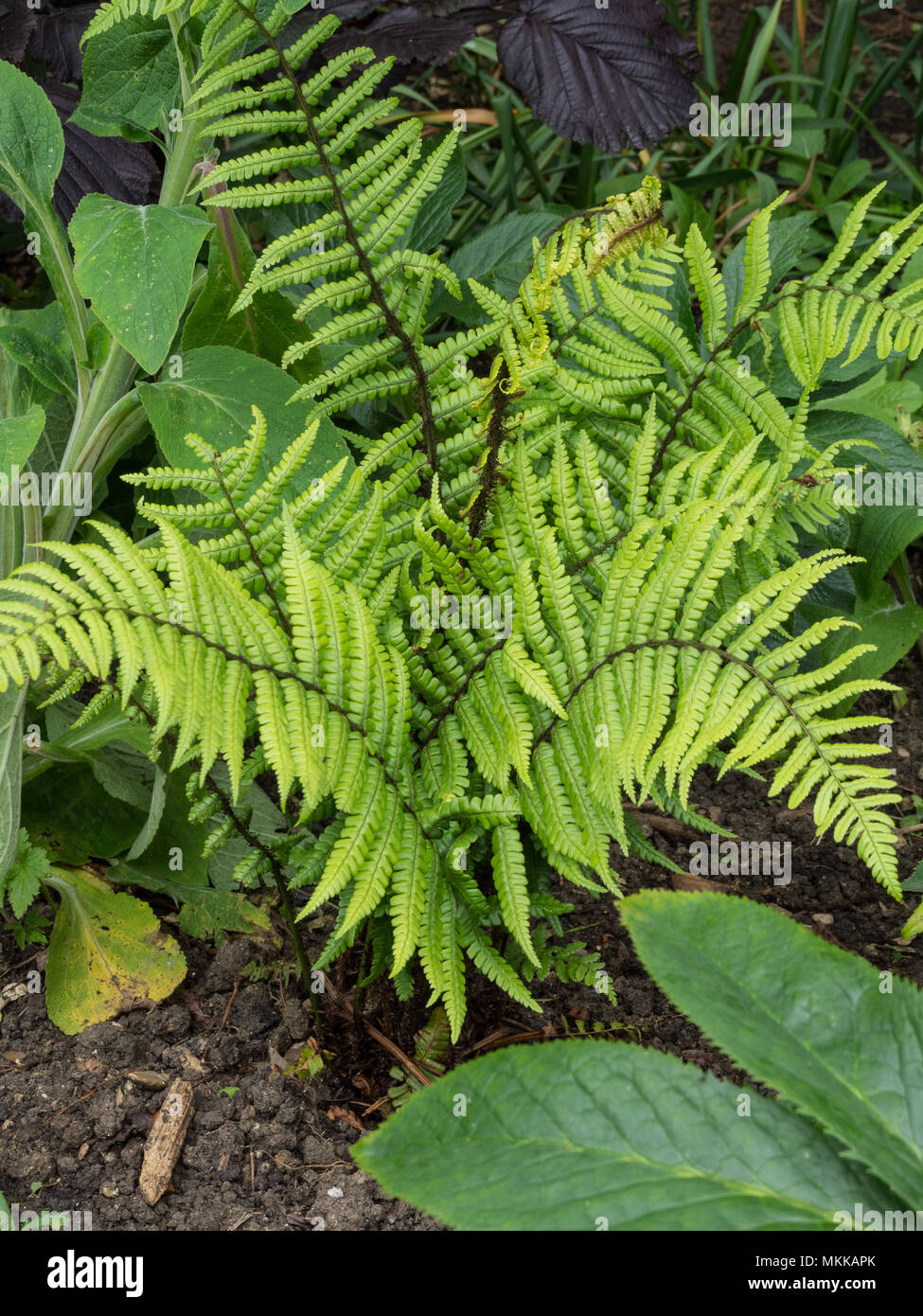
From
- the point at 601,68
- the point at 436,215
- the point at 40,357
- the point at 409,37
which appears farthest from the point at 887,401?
the point at 40,357

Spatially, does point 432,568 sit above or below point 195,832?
above

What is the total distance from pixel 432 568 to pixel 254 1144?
3.05 ft

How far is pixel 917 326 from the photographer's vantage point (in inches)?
61.0

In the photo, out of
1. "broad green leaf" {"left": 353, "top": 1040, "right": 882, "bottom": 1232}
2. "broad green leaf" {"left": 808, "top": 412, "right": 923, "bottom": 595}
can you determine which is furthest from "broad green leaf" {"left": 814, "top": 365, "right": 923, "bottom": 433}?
"broad green leaf" {"left": 353, "top": 1040, "right": 882, "bottom": 1232}

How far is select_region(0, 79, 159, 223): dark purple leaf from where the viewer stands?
2.27 meters

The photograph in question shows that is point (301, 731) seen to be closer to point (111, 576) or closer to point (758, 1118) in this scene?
point (111, 576)

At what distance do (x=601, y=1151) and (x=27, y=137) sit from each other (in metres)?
1.85

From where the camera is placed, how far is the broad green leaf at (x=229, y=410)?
1760mm

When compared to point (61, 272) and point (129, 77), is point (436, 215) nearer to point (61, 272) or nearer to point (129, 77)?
point (129, 77)

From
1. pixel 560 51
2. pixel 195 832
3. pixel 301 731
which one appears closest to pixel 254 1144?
pixel 195 832

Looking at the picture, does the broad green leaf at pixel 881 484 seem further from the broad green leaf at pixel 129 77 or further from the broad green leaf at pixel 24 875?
the broad green leaf at pixel 24 875

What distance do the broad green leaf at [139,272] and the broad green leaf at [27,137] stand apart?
11.7 inches

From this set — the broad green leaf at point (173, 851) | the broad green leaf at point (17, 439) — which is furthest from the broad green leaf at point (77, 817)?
the broad green leaf at point (17, 439)

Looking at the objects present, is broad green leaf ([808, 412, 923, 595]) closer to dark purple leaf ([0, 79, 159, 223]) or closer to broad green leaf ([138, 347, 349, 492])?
broad green leaf ([138, 347, 349, 492])
